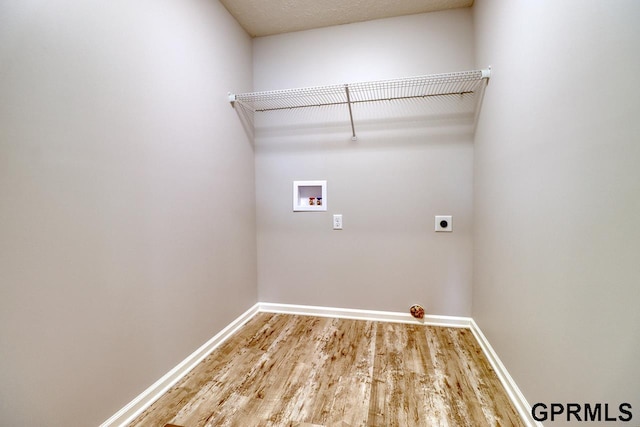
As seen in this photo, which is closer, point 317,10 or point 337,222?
point 317,10

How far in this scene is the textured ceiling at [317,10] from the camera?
195 centimetres

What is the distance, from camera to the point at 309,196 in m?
2.43

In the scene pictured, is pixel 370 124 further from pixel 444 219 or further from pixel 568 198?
pixel 568 198

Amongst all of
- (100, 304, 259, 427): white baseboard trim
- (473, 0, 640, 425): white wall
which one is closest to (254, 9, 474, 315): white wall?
(473, 0, 640, 425): white wall

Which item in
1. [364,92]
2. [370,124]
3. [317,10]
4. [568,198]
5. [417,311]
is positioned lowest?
[417,311]

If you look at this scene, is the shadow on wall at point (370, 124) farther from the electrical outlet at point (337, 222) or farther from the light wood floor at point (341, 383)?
the light wood floor at point (341, 383)

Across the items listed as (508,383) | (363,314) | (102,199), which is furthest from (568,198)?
(102,199)

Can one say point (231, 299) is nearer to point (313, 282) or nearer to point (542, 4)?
point (313, 282)

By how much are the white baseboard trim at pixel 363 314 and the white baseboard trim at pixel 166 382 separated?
431 mm

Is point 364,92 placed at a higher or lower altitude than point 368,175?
higher

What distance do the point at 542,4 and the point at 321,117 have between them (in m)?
1.51

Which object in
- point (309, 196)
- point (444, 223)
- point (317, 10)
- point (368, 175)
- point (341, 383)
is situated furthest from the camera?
point (309, 196)

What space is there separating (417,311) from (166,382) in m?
1.81

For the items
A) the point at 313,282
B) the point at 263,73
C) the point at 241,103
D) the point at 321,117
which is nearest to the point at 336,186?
the point at 321,117
